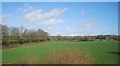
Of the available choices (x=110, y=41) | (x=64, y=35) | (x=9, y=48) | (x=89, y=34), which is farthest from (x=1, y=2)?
(x=110, y=41)

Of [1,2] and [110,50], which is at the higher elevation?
[1,2]

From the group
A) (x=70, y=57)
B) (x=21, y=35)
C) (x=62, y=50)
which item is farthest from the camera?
(x=21, y=35)

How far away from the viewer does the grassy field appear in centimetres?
678

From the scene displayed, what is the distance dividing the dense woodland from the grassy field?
5.5 inches

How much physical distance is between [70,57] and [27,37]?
140cm

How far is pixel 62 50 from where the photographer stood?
6.96m

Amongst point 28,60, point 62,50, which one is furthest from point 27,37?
point 62,50

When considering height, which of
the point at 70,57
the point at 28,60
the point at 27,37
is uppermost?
the point at 27,37

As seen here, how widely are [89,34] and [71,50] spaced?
68cm

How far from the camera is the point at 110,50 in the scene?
6.77 m

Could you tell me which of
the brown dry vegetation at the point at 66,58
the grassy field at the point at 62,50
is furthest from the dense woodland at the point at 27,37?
the brown dry vegetation at the point at 66,58

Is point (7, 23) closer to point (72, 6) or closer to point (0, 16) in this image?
point (0, 16)

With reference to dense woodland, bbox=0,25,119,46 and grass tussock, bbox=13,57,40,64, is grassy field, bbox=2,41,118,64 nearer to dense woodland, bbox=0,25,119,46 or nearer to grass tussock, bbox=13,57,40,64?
grass tussock, bbox=13,57,40,64

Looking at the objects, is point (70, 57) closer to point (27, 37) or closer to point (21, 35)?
point (27, 37)
